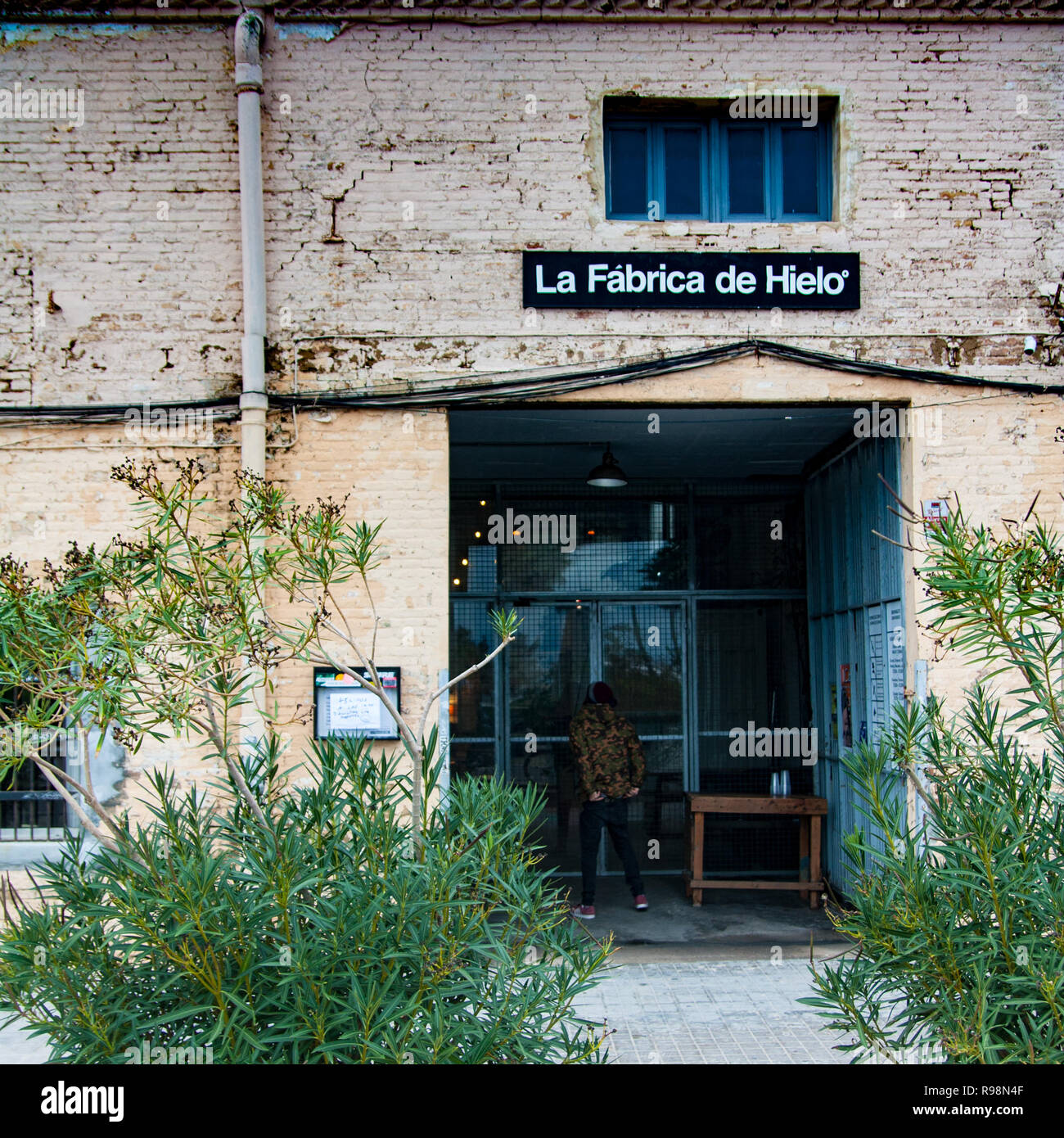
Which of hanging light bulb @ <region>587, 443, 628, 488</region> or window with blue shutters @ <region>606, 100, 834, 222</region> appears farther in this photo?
hanging light bulb @ <region>587, 443, 628, 488</region>

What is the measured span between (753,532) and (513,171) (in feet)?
14.5

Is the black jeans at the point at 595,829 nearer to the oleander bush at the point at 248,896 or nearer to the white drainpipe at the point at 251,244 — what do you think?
the white drainpipe at the point at 251,244

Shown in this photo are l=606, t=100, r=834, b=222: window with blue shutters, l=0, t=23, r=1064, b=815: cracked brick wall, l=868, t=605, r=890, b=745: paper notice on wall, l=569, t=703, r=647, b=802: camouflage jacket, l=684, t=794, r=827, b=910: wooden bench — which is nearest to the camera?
l=0, t=23, r=1064, b=815: cracked brick wall

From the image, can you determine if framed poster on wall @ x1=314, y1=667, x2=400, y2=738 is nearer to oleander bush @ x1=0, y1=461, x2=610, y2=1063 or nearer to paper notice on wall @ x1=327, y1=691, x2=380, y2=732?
paper notice on wall @ x1=327, y1=691, x2=380, y2=732

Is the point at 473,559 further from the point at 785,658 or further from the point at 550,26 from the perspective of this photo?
the point at 550,26

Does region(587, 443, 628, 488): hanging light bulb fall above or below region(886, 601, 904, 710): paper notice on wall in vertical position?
above

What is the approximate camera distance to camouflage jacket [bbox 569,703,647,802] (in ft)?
25.7

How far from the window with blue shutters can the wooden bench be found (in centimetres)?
468

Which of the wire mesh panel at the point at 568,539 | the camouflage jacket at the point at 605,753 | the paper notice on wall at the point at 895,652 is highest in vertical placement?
the wire mesh panel at the point at 568,539

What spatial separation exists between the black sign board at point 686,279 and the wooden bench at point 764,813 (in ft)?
13.4

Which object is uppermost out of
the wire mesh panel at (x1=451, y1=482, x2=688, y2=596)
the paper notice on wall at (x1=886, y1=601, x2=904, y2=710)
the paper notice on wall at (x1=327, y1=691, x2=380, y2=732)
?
the wire mesh panel at (x1=451, y1=482, x2=688, y2=596)

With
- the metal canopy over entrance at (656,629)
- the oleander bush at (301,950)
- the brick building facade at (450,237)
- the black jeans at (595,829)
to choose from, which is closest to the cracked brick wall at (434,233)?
the brick building facade at (450,237)

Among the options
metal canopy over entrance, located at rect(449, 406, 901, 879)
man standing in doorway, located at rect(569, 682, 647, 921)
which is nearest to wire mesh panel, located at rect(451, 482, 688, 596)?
metal canopy over entrance, located at rect(449, 406, 901, 879)

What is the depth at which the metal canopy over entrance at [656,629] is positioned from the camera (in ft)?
30.9
